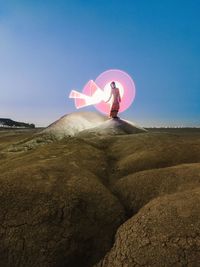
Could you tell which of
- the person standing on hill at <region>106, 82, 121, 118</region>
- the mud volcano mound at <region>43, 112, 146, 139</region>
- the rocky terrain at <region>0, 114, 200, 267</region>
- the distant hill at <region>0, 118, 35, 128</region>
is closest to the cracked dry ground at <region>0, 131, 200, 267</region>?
the rocky terrain at <region>0, 114, 200, 267</region>

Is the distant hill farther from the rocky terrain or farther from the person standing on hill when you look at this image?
the rocky terrain

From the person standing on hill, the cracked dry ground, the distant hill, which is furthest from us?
the distant hill

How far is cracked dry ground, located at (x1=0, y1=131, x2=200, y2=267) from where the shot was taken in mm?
10258

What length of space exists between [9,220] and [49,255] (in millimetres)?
1992

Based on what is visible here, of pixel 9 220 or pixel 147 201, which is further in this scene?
pixel 147 201

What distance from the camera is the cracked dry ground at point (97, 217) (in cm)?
1026

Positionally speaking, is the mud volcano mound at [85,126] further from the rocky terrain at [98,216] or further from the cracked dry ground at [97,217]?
the cracked dry ground at [97,217]

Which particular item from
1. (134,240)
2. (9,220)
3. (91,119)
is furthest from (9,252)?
(91,119)

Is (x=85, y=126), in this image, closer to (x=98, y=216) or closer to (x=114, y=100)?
(x=114, y=100)

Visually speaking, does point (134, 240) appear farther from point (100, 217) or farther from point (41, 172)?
point (41, 172)

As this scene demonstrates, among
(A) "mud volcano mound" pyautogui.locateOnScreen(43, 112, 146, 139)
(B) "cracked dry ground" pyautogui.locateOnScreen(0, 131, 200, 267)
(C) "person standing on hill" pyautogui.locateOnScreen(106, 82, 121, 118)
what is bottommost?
(B) "cracked dry ground" pyautogui.locateOnScreen(0, 131, 200, 267)

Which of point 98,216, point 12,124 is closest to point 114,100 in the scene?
point 98,216

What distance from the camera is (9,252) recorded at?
37.7ft

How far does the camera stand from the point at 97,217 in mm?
12492
